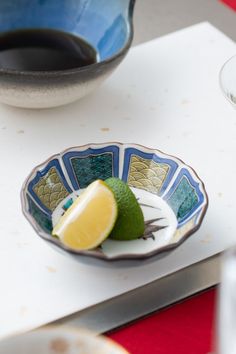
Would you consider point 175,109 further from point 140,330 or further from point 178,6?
point 178,6

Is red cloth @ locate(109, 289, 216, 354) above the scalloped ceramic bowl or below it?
above

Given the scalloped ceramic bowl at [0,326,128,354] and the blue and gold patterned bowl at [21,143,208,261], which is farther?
the blue and gold patterned bowl at [21,143,208,261]

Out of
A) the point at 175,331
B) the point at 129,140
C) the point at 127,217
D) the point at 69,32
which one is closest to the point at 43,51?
the point at 69,32

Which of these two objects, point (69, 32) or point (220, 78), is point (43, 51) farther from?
point (220, 78)

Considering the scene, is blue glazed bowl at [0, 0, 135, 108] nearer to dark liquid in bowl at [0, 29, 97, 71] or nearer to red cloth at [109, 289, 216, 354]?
dark liquid in bowl at [0, 29, 97, 71]

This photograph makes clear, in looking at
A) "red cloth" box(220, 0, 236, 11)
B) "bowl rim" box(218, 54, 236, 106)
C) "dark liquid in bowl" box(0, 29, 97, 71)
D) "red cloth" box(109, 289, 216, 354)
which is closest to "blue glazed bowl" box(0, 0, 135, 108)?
"dark liquid in bowl" box(0, 29, 97, 71)

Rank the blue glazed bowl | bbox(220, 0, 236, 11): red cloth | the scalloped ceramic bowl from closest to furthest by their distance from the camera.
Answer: the scalloped ceramic bowl, the blue glazed bowl, bbox(220, 0, 236, 11): red cloth
